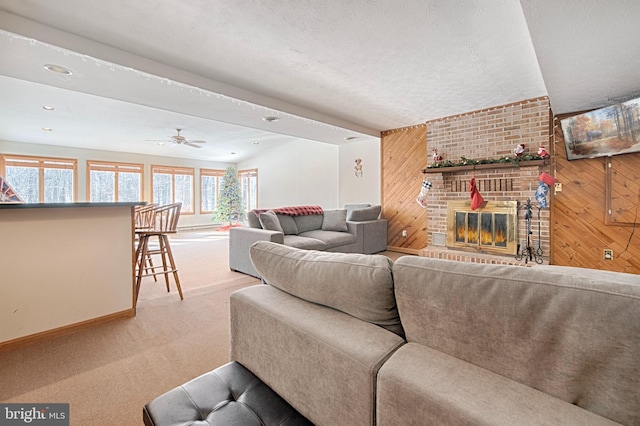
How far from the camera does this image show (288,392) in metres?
0.99

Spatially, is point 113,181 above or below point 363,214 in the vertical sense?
above

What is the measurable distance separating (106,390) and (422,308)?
1833 mm

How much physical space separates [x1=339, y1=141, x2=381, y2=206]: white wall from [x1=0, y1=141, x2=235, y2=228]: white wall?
513 cm

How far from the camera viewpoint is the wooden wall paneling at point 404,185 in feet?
17.5

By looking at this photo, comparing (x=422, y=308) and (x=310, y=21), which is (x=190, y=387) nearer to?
(x=422, y=308)

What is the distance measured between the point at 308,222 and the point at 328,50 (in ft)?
8.85

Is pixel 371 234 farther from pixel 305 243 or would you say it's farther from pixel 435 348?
pixel 435 348

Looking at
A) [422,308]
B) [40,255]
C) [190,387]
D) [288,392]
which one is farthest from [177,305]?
[422,308]

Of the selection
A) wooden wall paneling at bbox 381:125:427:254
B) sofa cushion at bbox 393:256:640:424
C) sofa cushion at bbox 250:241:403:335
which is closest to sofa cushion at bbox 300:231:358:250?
wooden wall paneling at bbox 381:125:427:254

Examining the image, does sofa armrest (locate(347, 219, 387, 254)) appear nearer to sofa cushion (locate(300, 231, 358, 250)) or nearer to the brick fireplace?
sofa cushion (locate(300, 231, 358, 250))

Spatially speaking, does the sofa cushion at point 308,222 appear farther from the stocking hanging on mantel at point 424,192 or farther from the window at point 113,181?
the window at point 113,181

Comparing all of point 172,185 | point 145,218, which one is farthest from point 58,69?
point 172,185

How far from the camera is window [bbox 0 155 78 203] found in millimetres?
6465

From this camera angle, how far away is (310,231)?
4.82 m
